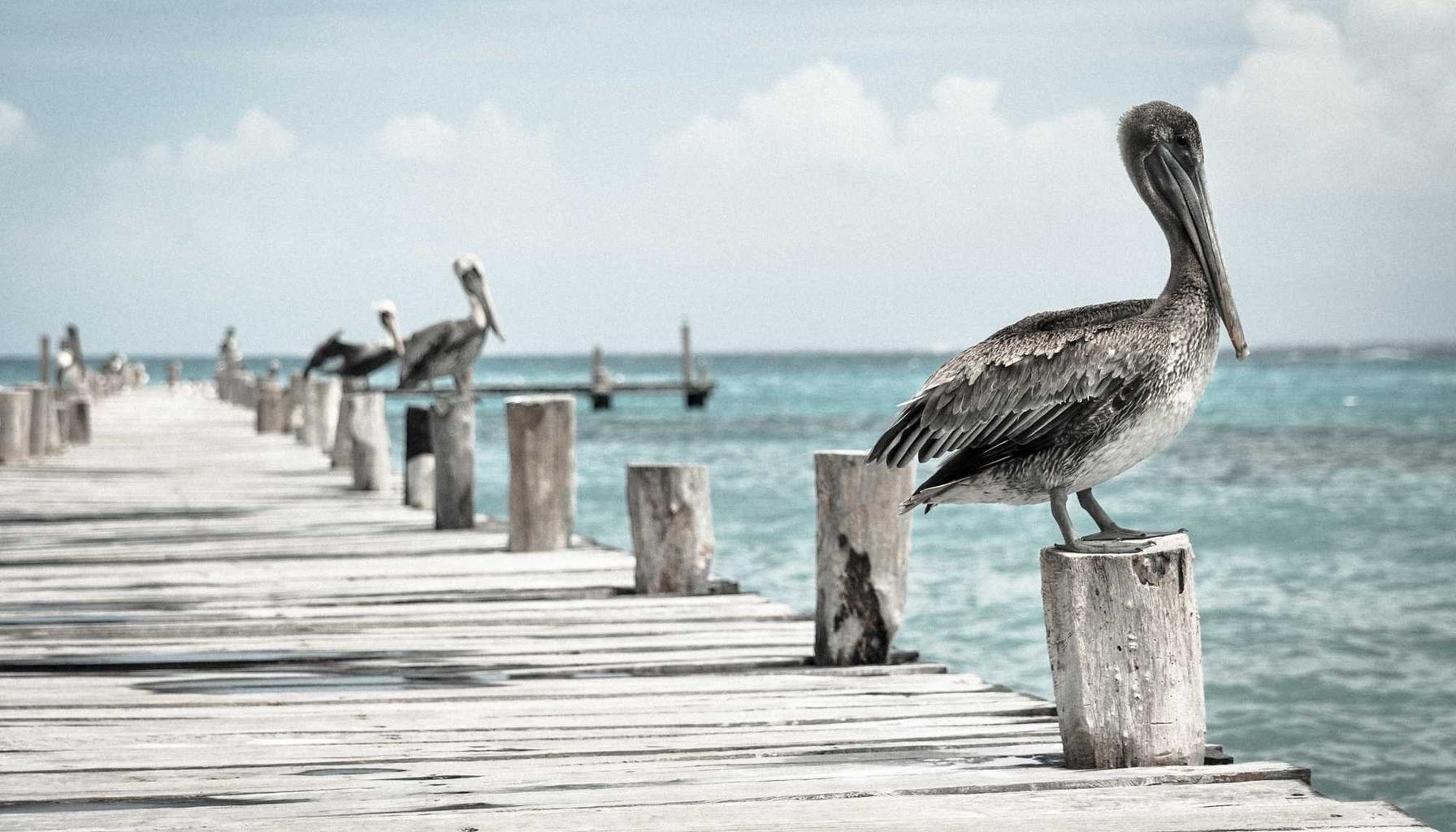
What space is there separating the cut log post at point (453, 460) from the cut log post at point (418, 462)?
69cm

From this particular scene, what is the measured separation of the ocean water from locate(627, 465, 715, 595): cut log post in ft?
11.6

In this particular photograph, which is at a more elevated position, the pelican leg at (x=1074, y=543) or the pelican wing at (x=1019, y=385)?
the pelican wing at (x=1019, y=385)

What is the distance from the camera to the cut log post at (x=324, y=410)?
1750 cm

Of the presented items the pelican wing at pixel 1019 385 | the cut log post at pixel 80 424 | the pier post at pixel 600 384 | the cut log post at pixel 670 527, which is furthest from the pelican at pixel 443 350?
the pier post at pixel 600 384

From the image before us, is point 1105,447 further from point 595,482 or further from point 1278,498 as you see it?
point 595,482

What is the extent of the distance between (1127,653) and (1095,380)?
24.6 inches

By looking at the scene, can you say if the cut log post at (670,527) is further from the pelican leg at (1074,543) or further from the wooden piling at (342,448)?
the wooden piling at (342,448)

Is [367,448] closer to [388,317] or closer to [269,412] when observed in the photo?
[388,317]

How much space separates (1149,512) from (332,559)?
44.1 ft

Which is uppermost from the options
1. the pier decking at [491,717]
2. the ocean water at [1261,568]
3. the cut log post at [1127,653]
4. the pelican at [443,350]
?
the pelican at [443,350]

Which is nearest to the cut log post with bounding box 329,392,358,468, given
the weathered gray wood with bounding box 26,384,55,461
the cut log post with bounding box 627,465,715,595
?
the weathered gray wood with bounding box 26,384,55,461

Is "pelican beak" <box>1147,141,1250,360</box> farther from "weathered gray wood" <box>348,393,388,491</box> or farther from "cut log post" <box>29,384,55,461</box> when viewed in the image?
"cut log post" <box>29,384,55,461</box>

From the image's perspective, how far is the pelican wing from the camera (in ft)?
11.5

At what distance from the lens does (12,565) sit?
8.27 m
